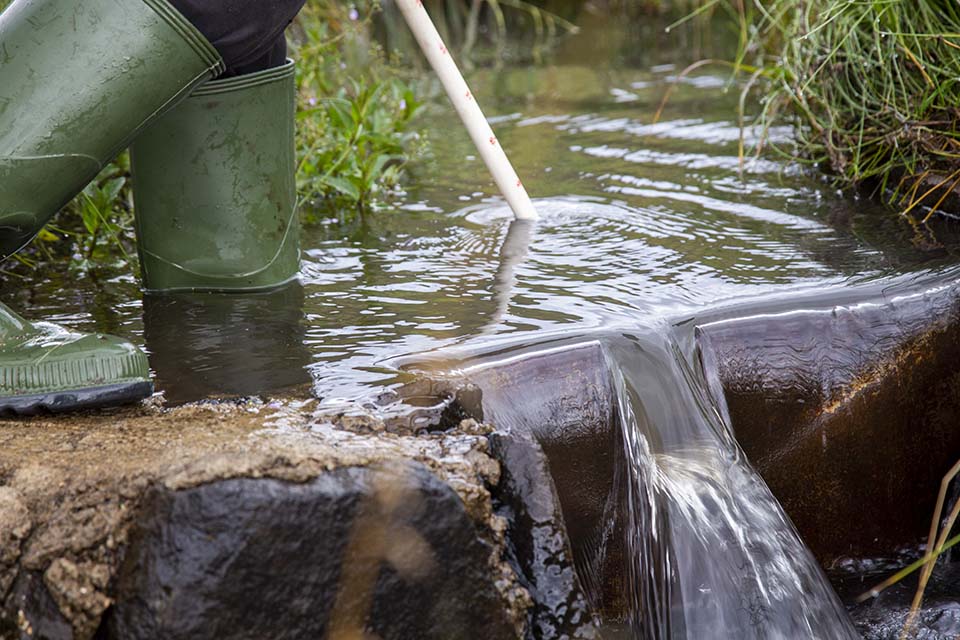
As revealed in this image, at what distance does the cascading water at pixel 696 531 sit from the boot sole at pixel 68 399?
0.80m

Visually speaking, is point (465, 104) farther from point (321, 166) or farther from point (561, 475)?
point (561, 475)

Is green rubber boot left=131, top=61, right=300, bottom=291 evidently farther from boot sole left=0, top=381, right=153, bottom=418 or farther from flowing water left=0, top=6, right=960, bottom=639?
→ boot sole left=0, top=381, right=153, bottom=418

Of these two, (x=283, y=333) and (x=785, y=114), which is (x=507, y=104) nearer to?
(x=785, y=114)

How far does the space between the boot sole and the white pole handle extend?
101cm

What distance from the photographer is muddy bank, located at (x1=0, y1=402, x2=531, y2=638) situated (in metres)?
1.39

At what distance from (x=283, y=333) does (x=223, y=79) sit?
1.69 ft

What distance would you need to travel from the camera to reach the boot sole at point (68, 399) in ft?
5.55

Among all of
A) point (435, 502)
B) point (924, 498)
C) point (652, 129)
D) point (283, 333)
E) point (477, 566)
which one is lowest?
point (924, 498)

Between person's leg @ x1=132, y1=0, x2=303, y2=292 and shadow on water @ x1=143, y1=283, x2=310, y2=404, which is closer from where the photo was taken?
shadow on water @ x1=143, y1=283, x2=310, y2=404

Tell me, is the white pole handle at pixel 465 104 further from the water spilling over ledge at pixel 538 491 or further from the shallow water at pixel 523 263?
the water spilling over ledge at pixel 538 491

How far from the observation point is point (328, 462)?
1461mm

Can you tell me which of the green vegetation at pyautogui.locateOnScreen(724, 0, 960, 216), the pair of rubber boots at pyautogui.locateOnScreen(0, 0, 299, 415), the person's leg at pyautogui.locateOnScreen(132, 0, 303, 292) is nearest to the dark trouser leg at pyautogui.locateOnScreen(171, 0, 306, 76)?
the pair of rubber boots at pyautogui.locateOnScreen(0, 0, 299, 415)

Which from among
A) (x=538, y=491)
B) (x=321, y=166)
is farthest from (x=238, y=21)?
(x=321, y=166)

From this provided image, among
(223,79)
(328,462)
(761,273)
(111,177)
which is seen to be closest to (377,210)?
(111,177)
